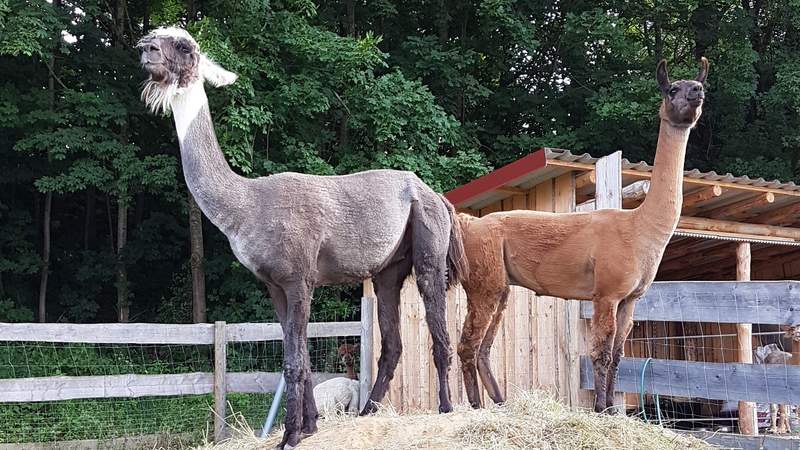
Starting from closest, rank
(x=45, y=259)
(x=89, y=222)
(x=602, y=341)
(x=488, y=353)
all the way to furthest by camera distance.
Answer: (x=602, y=341) < (x=488, y=353) < (x=45, y=259) < (x=89, y=222)

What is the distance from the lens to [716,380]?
246 inches

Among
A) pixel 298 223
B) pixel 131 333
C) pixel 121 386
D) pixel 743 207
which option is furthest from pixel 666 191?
pixel 121 386

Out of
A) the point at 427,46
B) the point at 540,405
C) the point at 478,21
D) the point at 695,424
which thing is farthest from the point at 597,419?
the point at 478,21

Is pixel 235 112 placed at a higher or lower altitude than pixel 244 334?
higher

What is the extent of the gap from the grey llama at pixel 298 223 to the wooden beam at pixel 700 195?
467cm

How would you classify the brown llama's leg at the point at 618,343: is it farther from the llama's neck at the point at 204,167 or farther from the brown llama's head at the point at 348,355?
the brown llama's head at the point at 348,355

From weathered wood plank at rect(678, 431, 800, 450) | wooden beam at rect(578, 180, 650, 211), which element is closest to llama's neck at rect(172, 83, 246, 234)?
weathered wood plank at rect(678, 431, 800, 450)

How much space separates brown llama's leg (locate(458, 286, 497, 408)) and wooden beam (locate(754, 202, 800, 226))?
249 inches

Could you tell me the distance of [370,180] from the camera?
18.1 feet

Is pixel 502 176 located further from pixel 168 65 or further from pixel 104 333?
pixel 168 65

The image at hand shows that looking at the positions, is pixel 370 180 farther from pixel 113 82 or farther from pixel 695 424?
pixel 113 82

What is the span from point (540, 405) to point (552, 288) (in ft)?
4.24

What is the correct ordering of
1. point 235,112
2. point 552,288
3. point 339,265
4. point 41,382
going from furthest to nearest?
point 235,112 → point 41,382 → point 552,288 → point 339,265

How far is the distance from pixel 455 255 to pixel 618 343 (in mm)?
1284
